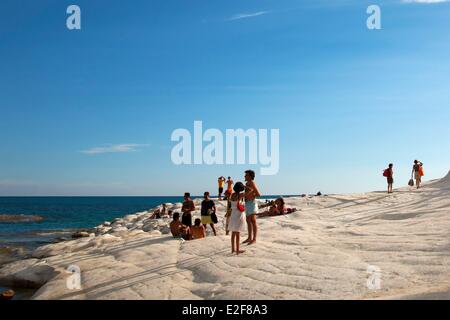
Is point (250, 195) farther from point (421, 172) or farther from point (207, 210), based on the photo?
point (421, 172)

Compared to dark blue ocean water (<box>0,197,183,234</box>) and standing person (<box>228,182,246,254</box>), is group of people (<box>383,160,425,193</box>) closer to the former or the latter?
standing person (<box>228,182,246,254</box>)

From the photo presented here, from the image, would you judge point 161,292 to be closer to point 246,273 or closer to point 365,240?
point 246,273

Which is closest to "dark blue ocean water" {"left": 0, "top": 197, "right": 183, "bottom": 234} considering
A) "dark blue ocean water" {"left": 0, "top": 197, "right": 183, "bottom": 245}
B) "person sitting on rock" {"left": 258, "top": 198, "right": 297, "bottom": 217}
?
"dark blue ocean water" {"left": 0, "top": 197, "right": 183, "bottom": 245}

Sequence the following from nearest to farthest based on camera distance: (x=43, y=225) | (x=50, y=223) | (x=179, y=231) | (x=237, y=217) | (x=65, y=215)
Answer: (x=237, y=217) < (x=179, y=231) < (x=43, y=225) < (x=50, y=223) < (x=65, y=215)

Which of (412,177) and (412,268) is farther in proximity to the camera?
(412,177)

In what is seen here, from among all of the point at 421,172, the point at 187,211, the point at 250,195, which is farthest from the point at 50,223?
the point at 250,195

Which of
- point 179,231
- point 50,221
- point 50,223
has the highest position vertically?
point 179,231

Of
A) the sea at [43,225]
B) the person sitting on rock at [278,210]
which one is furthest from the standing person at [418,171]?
the sea at [43,225]

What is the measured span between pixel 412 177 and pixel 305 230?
17558 mm

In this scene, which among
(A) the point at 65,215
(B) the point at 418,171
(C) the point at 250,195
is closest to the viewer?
(C) the point at 250,195

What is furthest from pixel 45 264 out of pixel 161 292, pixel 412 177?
pixel 412 177

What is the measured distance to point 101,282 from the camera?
981 centimetres

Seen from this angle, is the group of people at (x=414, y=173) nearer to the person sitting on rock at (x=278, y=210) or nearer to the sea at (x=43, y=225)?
the person sitting on rock at (x=278, y=210)

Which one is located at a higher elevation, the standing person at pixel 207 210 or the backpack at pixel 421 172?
the backpack at pixel 421 172
